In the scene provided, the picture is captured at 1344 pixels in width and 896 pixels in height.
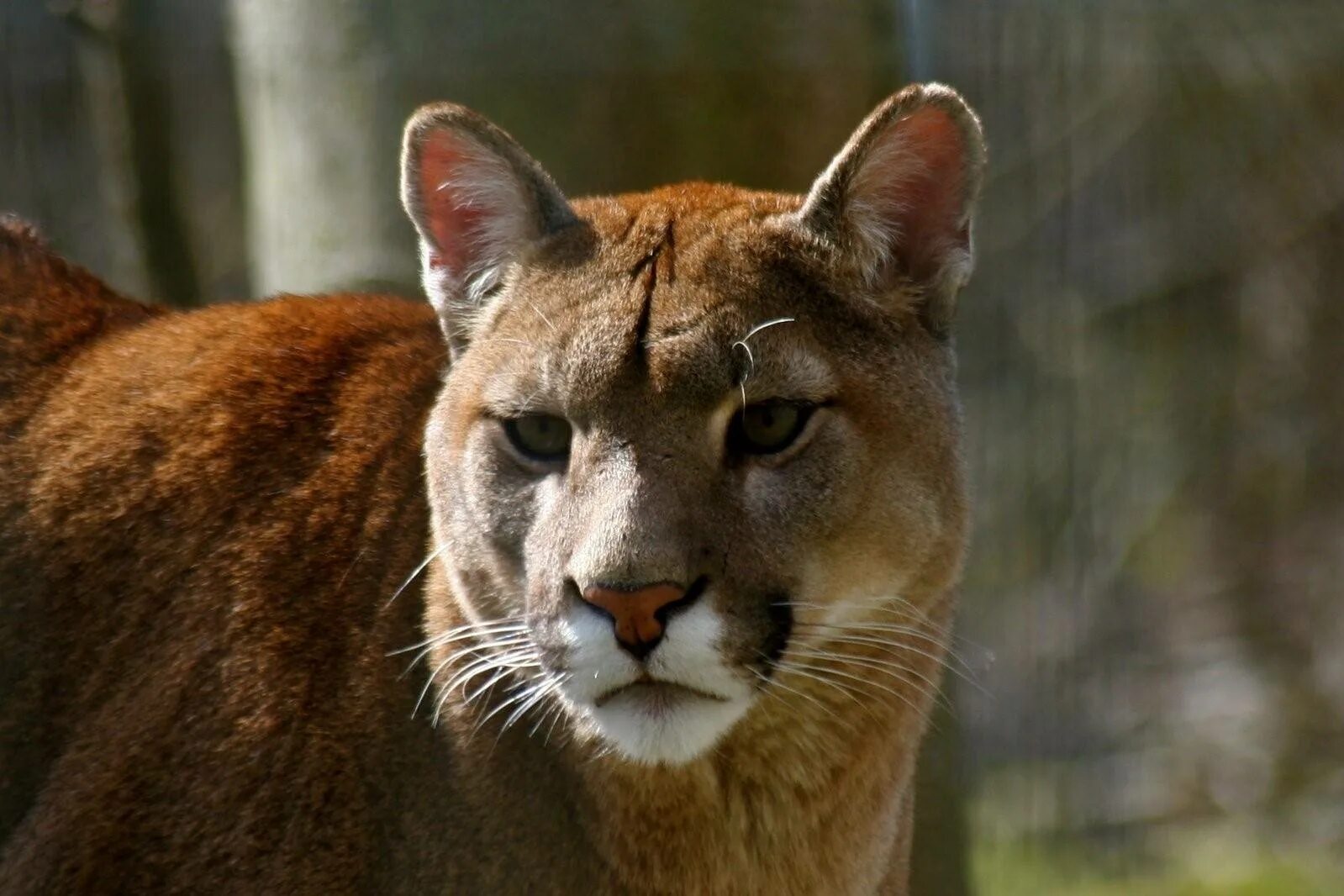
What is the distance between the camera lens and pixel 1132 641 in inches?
414

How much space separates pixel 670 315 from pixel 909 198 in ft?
2.34

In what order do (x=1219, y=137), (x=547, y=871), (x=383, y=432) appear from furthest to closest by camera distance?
(x=1219, y=137), (x=383, y=432), (x=547, y=871)

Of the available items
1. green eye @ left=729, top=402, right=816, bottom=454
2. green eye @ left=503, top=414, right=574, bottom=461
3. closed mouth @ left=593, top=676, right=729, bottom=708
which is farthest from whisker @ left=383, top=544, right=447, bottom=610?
green eye @ left=729, top=402, right=816, bottom=454

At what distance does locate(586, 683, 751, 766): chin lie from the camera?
3629 mm

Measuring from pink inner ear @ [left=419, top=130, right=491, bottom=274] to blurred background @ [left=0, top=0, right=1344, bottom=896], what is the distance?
939mm

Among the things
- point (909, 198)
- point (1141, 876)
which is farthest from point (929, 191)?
point (1141, 876)

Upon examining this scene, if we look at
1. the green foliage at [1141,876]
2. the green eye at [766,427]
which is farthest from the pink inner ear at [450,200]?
the green foliage at [1141,876]

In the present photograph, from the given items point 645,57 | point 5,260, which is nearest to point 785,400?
point 645,57

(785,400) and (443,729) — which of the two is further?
(443,729)

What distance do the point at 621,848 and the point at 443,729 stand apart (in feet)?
1.67

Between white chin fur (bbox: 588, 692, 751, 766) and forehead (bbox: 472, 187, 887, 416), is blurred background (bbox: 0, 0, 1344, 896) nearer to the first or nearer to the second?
forehead (bbox: 472, 187, 887, 416)

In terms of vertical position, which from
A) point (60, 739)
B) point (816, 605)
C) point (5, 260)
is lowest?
point (60, 739)

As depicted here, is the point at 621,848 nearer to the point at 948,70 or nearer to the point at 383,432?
the point at 383,432

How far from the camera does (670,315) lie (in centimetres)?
384
